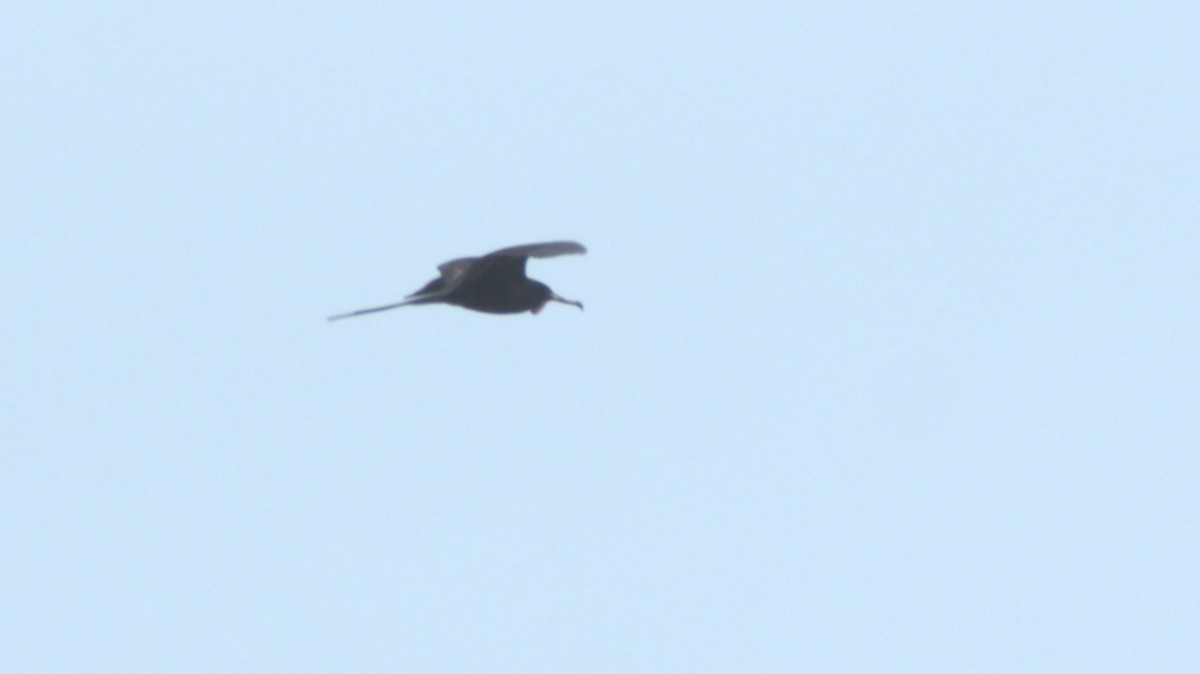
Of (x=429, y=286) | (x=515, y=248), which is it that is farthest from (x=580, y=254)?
(x=429, y=286)

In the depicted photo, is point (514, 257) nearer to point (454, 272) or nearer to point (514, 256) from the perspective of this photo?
point (514, 256)

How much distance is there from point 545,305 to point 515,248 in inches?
54.0

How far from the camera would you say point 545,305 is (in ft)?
61.1

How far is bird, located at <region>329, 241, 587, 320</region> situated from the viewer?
57.0 feet

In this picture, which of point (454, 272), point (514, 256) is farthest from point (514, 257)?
point (454, 272)

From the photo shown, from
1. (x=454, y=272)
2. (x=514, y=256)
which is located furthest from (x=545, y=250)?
(x=454, y=272)

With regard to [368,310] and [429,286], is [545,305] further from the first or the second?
[368,310]

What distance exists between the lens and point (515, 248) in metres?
17.4

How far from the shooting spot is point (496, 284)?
18.0 meters

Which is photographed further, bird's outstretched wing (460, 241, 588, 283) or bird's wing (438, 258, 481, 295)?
bird's wing (438, 258, 481, 295)

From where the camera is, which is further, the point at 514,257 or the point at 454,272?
the point at 454,272

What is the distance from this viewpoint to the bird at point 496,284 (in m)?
17.4

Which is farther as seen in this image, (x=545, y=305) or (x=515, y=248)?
(x=545, y=305)

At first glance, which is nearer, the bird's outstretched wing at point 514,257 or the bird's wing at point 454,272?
the bird's outstretched wing at point 514,257
